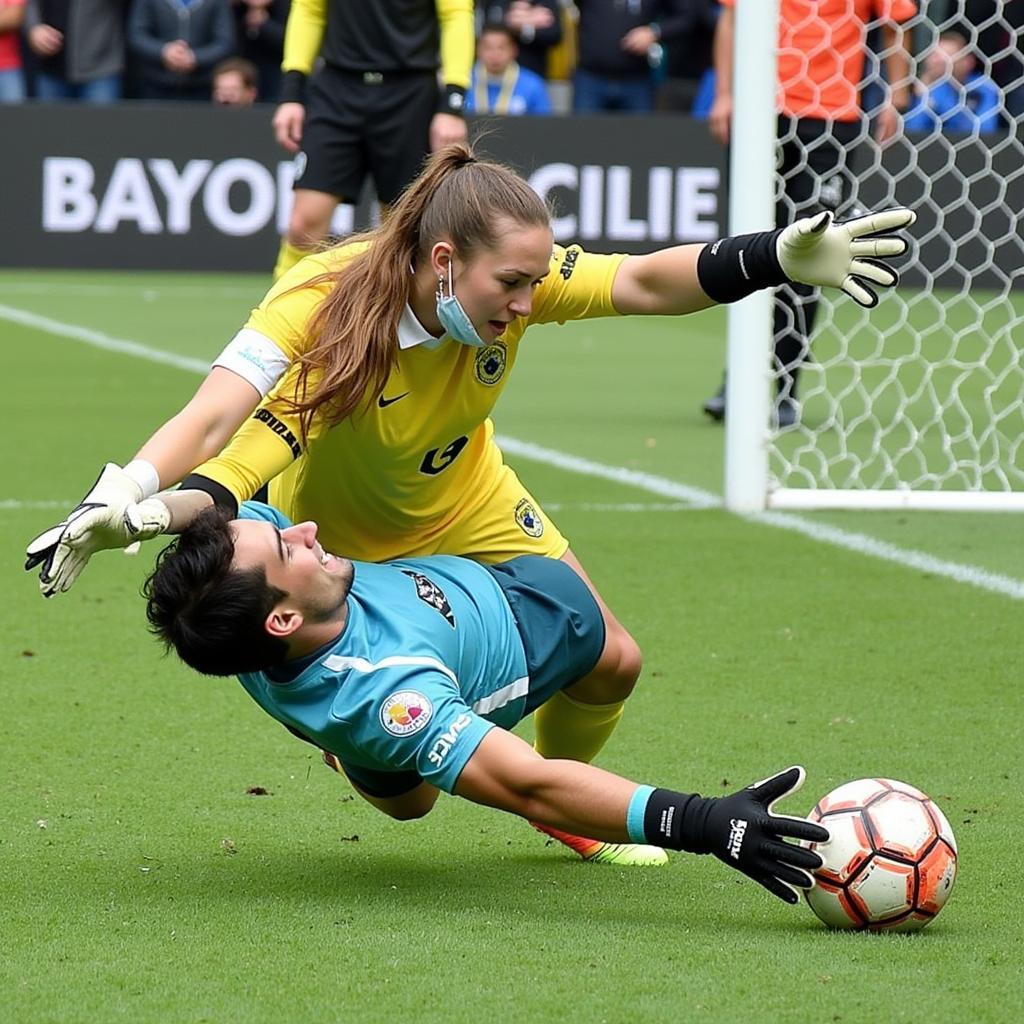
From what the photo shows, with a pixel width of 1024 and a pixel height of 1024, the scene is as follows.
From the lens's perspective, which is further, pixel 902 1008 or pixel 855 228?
pixel 855 228

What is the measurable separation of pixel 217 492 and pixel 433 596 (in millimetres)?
450

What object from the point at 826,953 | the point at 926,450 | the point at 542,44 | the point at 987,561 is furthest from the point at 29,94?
the point at 826,953

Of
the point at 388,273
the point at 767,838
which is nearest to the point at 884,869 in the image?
the point at 767,838

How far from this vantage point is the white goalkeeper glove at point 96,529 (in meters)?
3.42

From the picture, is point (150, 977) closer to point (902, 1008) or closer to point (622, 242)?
point (902, 1008)

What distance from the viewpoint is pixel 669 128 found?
15.4 meters

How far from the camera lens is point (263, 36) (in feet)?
55.4

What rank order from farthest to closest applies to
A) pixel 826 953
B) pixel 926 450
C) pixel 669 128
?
1. pixel 669 128
2. pixel 926 450
3. pixel 826 953

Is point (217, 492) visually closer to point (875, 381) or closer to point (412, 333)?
point (412, 333)

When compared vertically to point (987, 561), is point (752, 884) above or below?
above

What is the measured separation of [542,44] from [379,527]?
529 inches

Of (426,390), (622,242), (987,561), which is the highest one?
(426,390)

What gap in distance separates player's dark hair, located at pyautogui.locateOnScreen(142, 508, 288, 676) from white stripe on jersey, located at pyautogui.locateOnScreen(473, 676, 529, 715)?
1.38ft

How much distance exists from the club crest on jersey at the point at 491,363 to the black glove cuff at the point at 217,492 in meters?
0.65
